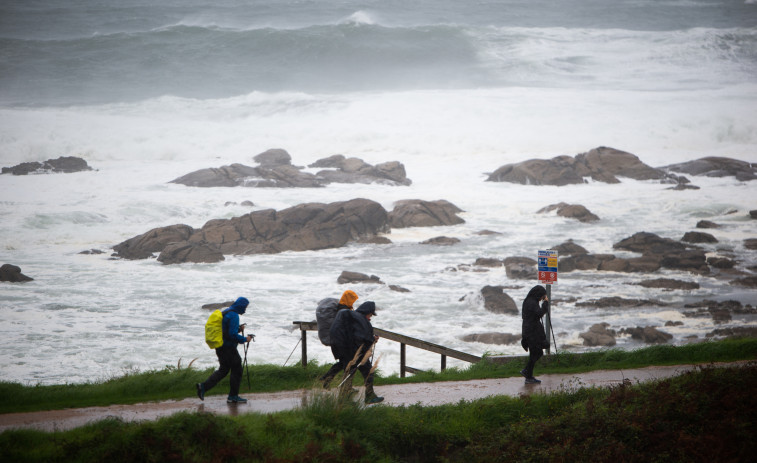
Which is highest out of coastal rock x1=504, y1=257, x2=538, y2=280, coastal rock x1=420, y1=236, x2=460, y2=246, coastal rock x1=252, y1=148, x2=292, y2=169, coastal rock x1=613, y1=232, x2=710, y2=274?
coastal rock x1=252, y1=148, x2=292, y2=169

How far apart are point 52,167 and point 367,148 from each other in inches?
742

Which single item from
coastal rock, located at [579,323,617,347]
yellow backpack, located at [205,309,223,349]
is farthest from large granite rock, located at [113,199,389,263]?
yellow backpack, located at [205,309,223,349]

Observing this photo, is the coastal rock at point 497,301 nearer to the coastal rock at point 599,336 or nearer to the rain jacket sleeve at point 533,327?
the coastal rock at point 599,336

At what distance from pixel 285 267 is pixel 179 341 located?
756 cm

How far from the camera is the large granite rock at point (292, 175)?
35.8m

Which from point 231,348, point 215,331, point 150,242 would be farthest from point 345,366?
point 150,242

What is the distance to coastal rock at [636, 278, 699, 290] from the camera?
71.8ft

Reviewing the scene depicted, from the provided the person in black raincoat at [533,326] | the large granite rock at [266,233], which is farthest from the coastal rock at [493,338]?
the large granite rock at [266,233]

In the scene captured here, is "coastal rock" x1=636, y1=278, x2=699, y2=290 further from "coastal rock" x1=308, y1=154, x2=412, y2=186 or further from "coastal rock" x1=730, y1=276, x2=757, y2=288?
"coastal rock" x1=308, y1=154, x2=412, y2=186

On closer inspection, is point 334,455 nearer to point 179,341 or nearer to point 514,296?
point 179,341

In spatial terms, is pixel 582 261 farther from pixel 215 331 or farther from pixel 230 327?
pixel 215 331

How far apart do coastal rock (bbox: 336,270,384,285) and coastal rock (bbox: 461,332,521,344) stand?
527 centimetres

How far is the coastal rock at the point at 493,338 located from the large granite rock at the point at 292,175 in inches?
771

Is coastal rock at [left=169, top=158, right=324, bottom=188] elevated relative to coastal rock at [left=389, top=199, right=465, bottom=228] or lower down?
elevated
